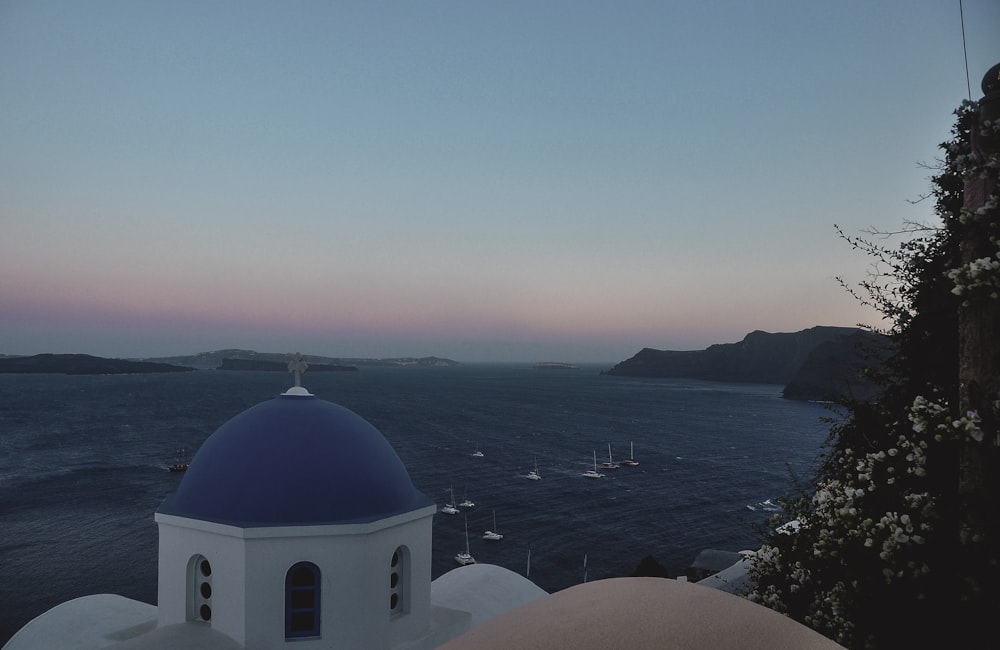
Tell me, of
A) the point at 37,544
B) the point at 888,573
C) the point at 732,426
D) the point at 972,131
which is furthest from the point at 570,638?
the point at 732,426

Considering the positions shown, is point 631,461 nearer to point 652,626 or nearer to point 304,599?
point 304,599

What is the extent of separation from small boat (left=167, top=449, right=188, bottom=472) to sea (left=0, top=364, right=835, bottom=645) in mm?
493

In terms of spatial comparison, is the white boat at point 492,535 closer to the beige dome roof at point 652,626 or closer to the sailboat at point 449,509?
the sailboat at point 449,509

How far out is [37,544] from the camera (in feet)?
142

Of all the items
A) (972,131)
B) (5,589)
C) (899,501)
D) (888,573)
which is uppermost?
(972,131)

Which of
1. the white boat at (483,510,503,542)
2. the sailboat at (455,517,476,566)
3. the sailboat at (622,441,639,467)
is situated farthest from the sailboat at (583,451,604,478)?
the sailboat at (455,517,476,566)

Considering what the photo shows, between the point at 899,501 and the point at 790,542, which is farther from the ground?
the point at 899,501

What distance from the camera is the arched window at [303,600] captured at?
373 inches

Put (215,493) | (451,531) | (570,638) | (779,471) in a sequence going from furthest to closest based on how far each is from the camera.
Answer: (779,471) → (451,531) → (215,493) → (570,638)

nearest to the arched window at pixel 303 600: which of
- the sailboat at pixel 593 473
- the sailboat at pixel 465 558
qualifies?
the sailboat at pixel 465 558

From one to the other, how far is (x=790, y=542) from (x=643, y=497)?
52.2 m

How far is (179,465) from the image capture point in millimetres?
65625

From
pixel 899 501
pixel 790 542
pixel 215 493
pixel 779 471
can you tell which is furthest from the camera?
pixel 779 471

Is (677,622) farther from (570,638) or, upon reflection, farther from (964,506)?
(964,506)
